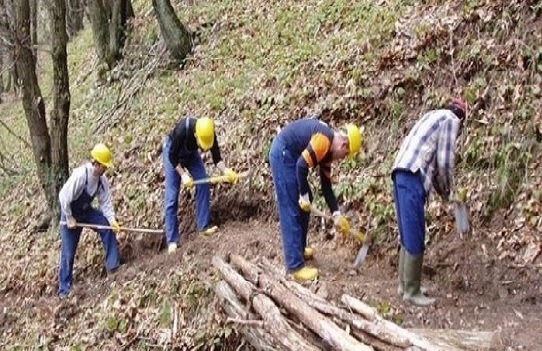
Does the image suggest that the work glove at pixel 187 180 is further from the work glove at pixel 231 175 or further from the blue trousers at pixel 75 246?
the blue trousers at pixel 75 246

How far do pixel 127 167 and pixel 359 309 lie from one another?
285 inches

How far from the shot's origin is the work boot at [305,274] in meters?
6.92

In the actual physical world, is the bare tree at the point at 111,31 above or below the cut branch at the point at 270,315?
above

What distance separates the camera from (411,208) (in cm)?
609

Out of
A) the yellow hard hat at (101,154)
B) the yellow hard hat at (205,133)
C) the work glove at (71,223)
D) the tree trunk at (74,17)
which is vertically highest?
the tree trunk at (74,17)

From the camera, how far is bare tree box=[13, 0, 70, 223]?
11.0 m

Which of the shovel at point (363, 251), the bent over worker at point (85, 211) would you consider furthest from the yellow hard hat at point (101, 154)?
Answer: the shovel at point (363, 251)

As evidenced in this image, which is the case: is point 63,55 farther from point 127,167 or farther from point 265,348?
point 265,348

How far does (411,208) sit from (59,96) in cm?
695

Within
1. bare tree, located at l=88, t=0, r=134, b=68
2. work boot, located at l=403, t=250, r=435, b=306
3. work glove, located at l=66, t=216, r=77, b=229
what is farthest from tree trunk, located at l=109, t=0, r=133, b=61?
work boot, located at l=403, t=250, r=435, b=306

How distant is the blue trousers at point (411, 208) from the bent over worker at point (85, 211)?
4508 millimetres

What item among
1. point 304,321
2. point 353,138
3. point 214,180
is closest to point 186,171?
point 214,180

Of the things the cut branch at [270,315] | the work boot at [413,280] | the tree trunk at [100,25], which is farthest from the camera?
the tree trunk at [100,25]

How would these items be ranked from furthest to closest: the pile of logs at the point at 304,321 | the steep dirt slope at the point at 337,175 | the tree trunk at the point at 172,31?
the tree trunk at the point at 172,31, the steep dirt slope at the point at 337,175, the pile of logs at the point at 304,321
